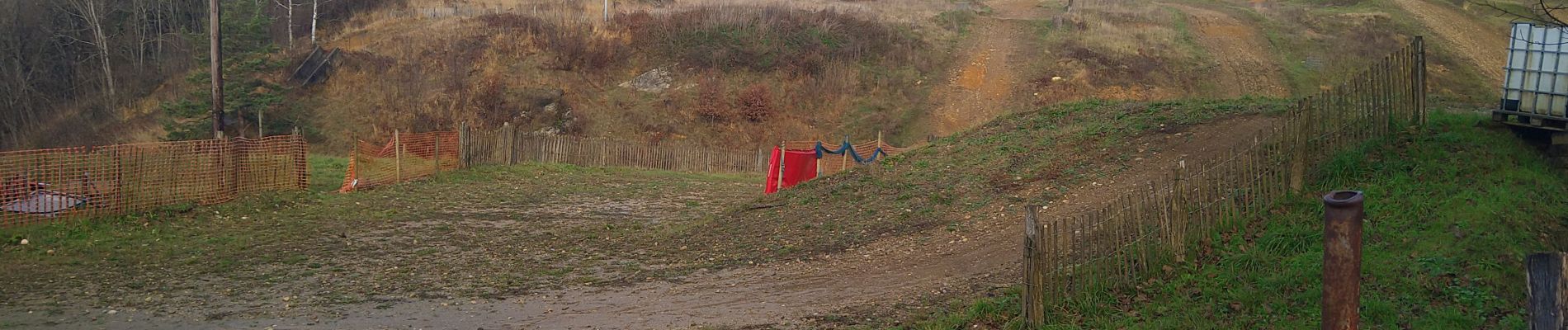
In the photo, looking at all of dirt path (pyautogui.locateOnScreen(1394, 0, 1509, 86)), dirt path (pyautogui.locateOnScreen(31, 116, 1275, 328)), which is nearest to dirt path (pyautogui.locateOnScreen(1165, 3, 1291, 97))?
dirt path (pyautogui.locateOnScreen(1394, 0, 1509, 86))

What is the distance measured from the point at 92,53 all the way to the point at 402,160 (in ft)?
100

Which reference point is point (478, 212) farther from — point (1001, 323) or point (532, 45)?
point (532, 45)

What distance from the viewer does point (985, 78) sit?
36406 millimetres

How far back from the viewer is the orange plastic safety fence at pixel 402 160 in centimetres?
1933

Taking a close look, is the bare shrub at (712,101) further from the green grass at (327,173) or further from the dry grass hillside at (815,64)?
the green grass at (327,173)

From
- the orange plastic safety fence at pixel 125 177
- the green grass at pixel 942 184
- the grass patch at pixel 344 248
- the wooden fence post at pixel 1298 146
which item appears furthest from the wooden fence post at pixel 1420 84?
the orange plastic safety fence at pixel 125 177

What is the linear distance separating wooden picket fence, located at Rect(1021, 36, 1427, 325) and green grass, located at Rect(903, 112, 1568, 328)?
13cm

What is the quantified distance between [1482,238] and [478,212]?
13.5 meters

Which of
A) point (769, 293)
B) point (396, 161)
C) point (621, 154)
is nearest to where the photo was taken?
point (769, 293)

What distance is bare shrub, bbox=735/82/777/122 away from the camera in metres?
34.8

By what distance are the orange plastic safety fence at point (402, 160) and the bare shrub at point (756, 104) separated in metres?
13.1

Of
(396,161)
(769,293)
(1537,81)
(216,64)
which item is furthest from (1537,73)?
(216,64)

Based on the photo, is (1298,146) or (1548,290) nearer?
(1548,290)

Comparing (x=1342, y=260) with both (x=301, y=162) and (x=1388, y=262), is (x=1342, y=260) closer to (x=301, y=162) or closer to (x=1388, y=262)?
(x=1388, y=262)
